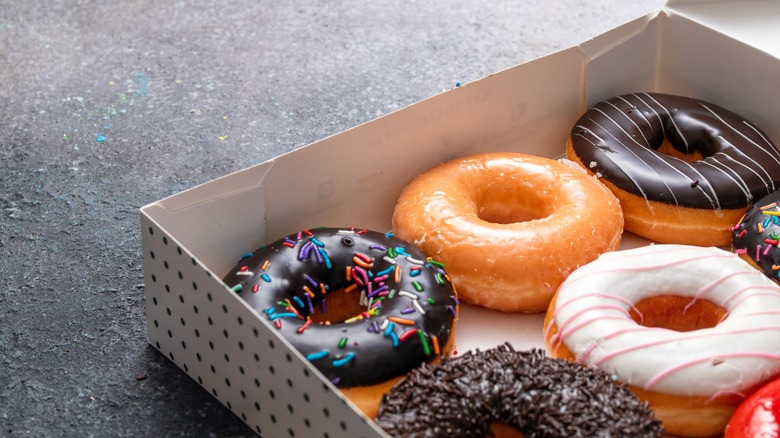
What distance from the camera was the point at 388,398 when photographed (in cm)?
154

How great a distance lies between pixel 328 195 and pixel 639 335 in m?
0.69

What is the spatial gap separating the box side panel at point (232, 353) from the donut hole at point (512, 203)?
703mm

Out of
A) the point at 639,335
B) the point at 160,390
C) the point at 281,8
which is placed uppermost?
the point at 281,8

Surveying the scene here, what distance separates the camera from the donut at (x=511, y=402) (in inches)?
57.2

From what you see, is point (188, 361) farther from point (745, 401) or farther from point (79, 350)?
point (745, 401)

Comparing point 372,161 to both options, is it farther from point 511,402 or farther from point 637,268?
point 511,402

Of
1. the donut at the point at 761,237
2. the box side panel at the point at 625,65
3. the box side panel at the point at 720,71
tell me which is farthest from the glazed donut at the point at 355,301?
the box side panel at the point at 720,71

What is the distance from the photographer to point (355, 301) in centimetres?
190

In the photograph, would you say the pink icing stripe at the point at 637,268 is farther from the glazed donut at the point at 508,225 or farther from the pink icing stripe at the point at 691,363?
the pink icing stripe at the point at 691,363

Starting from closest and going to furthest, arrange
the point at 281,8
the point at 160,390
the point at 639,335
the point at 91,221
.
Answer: the point at 639,335 < the point at 160,390 < the point at 91,221 < the point at 281,8

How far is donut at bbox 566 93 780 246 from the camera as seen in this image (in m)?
2.06

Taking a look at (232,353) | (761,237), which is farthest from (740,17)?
(232,353)

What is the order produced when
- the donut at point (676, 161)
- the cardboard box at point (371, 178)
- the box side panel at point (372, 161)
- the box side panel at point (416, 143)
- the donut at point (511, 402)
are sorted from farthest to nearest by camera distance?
the donut at point (676, 161) < the box side panel at point (416, 143) < the box side panel at point (372, 161) < the cardboard box at point (371, 178) < the donut at point (511, 402)

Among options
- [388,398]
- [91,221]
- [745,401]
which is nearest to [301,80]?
[91,221]
